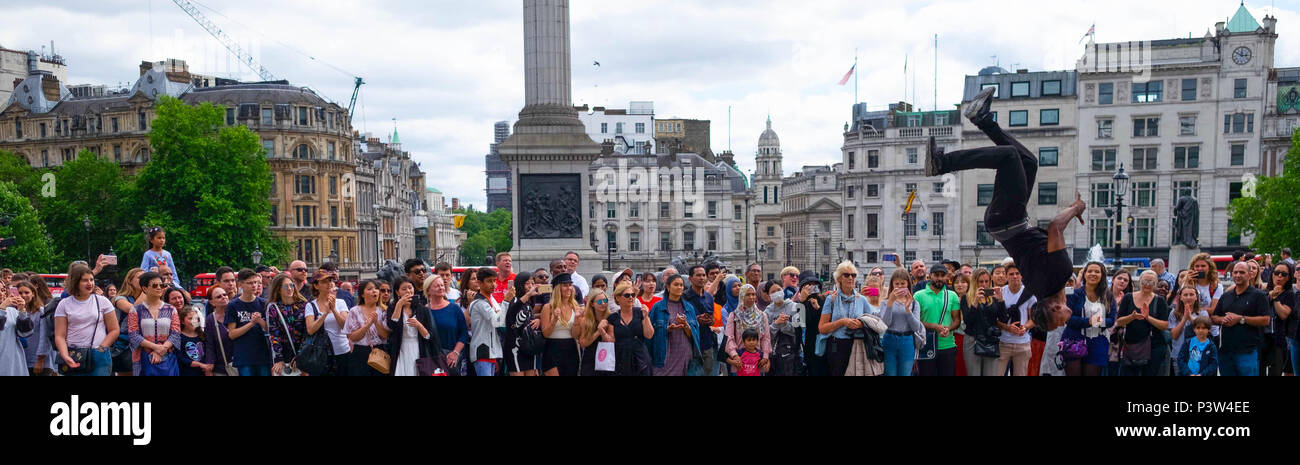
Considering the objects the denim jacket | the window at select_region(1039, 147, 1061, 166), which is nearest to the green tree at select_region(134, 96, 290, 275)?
the denim jacket

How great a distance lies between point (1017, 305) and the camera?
432 inches

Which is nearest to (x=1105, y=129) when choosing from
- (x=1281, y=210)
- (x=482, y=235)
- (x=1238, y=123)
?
(x=1238, y=123)

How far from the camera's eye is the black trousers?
28.9 feet

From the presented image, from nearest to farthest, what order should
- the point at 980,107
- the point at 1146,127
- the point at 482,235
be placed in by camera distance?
1. the point at 980,107
2. the point at 1146,127
3. the point at 482,235

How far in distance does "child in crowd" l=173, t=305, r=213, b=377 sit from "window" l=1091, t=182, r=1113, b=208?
2296 inches

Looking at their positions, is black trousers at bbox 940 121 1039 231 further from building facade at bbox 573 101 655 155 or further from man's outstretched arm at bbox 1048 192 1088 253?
building facade at bbox 573 101 655 155

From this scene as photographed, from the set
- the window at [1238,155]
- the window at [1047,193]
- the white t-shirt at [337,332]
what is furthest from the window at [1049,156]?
the white t-shirt at [337,332]

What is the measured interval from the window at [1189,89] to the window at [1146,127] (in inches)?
77.8

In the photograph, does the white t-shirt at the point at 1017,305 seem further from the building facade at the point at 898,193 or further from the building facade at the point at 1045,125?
the building facade at the point at 898,193

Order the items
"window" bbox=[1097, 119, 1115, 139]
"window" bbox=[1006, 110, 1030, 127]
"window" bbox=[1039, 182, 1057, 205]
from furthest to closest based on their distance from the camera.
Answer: "window" bbox=[1039, 182, 1057, 205], "window" bbox=[1006, 110, 1030, 127], "window" bbox=[1097, 119, 1115, 139]

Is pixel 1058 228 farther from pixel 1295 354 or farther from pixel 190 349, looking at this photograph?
pixel 190 349

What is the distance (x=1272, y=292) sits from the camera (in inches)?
431

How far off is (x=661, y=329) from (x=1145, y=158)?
56.3 m
